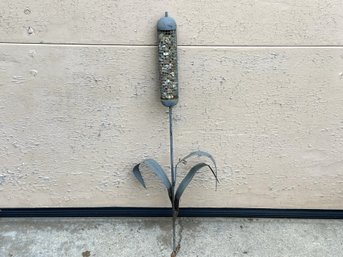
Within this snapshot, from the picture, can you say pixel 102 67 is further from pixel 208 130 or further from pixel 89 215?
pixel 89 215

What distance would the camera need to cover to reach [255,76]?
2.26 meters

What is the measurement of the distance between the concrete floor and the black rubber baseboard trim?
0.12 feet

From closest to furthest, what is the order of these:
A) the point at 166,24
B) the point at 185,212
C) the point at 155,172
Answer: the point at 166,24, the point at 155,172, the point at 185,212

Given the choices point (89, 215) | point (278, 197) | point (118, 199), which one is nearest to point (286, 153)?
point (278, 197)

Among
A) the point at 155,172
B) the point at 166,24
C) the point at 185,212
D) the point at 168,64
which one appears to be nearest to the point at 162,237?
the point at 185,212

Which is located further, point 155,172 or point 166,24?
point 155,172

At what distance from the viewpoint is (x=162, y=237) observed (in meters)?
2.48

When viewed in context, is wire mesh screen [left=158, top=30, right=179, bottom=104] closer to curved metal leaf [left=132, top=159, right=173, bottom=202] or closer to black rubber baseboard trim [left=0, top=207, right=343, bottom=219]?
curved metal leaf [left=132, top=159, right=173, bottom=202]

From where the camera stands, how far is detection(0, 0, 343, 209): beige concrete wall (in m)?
2.14

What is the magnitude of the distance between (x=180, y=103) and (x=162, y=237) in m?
0.90

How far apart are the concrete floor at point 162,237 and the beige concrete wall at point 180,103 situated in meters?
0.14

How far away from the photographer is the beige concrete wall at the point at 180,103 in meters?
2.14

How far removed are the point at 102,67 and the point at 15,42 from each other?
0.52 meters

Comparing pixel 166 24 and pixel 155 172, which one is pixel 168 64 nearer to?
pixel 166 24
